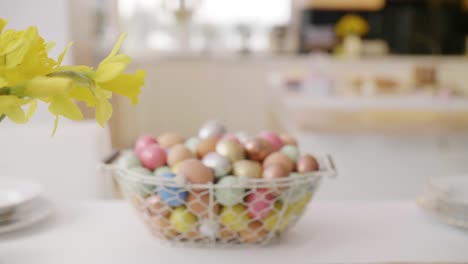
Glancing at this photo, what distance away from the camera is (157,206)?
0.77 meters

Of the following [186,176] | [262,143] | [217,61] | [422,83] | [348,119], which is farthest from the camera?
[217,61]

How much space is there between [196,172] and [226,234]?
0.11 meters

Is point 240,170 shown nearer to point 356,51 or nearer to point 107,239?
point 107,239

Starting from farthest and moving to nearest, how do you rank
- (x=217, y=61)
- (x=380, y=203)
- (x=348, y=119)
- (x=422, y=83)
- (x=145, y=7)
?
(x=145, y=7), (x=217, y=61), (x=422, y=83), (x=348, y=119), (x=380, y=203)

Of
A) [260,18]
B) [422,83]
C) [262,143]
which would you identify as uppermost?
[260,18]

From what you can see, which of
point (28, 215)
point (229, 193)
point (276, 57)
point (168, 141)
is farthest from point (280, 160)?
point (276, 57)

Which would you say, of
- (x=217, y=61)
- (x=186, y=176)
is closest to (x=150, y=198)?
(x=186, y=176)

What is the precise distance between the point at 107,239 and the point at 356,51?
173 inches

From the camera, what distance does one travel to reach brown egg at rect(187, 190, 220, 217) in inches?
29.5

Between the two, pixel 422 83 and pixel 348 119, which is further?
pixel 422 83

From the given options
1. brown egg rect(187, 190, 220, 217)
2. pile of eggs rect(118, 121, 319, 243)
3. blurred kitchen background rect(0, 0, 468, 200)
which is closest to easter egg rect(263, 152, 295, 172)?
pile of eggs rect(118, 121, 319, 243)

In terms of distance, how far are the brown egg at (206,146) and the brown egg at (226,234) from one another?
14 cm

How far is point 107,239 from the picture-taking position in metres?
0.84

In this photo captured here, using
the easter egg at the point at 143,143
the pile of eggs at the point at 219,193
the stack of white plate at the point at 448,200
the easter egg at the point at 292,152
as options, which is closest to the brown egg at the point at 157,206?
the pile of eggs at the point at 219,193
